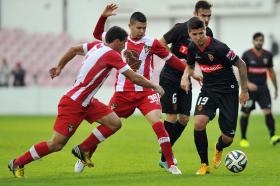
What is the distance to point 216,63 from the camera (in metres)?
12.5

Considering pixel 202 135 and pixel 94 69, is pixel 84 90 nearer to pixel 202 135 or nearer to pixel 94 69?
pixel 94 69

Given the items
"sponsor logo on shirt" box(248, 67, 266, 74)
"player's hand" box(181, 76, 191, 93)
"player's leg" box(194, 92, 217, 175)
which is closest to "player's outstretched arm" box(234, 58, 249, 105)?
"player's leg" box(194, 92, 217, 175)

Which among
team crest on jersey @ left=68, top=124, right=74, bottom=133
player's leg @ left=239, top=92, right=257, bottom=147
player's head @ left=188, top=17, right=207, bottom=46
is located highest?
player's head @ left=188, top=17, right=207, bottom=46

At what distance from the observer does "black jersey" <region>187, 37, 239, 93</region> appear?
12375 millimetres

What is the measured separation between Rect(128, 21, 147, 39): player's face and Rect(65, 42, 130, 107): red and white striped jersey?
1.12 meters

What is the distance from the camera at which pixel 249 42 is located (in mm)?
41812

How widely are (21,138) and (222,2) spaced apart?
2235 centimetres

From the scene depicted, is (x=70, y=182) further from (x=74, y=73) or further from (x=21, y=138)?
(x=74, y=73)

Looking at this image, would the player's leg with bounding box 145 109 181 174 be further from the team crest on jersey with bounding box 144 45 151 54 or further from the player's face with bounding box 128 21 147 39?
the player's face with bounding box 128 21 147 39

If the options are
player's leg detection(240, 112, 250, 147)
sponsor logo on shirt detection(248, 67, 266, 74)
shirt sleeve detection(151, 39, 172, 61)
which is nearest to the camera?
shirt sleeve detection(151, 39, 172, 61)

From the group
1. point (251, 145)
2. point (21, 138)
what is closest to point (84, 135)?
point (21, 138)

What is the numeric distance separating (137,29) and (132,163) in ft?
8.54

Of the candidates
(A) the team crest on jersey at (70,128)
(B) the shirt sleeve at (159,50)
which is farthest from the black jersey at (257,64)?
(A) the team crest on jersey at (70,128)

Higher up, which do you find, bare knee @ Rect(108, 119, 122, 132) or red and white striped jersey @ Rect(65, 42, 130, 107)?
red and white striped jersey @ Rect(65, 42, 130, 107)
